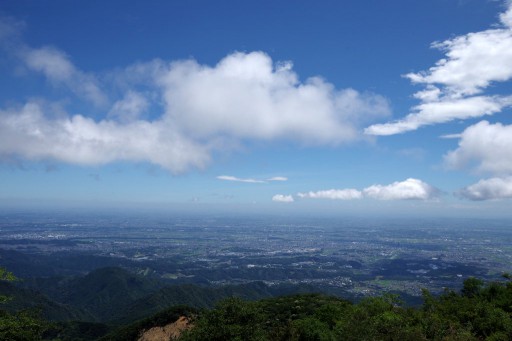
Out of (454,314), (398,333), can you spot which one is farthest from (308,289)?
(398,333)

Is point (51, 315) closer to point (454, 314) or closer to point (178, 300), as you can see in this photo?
point (178, 300)

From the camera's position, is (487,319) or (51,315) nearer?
(487,319)

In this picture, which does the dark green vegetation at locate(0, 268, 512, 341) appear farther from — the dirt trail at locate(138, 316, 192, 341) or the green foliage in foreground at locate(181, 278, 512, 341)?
the dirt trail at locate(138, 316, 192, 341)

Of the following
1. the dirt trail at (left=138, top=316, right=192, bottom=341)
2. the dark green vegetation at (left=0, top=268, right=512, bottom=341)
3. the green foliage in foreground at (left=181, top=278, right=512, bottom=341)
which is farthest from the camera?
the dirt trail at (left=138, top=316, right=192, bottom=341)

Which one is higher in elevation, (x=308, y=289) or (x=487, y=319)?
(x=487, y=319)

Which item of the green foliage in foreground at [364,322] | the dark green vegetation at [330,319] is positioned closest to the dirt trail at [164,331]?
the dark green vegetation at [330,319]

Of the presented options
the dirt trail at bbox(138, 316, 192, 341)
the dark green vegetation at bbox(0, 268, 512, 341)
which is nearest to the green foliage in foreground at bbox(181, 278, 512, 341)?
the dark green vegetation at bbox(0, 268, 512, 341)

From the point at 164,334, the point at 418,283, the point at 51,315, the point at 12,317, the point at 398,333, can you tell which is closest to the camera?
the point at 398,333

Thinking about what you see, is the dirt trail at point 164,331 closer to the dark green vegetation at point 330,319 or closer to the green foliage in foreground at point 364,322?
the dark green vegetation at point 330,319
